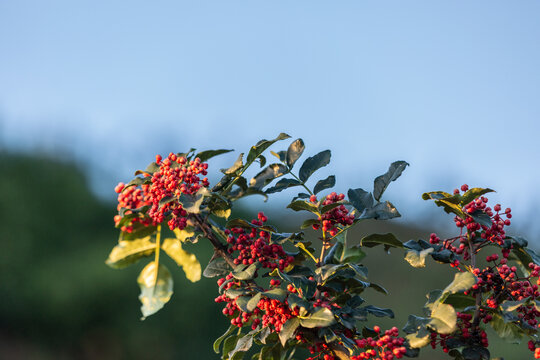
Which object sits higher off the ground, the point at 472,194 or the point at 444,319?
the point at 472,194

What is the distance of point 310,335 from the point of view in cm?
89

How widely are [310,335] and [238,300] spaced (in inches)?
5.2

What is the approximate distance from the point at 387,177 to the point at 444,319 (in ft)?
0.90

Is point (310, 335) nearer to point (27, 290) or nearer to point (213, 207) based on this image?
point (213, 207)

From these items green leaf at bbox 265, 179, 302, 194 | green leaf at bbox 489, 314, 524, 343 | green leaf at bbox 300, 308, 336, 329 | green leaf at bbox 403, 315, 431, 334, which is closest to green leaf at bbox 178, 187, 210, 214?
green leaf at bbox 265, 179, 302, 194

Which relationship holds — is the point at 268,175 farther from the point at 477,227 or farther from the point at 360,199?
the point at 477,227

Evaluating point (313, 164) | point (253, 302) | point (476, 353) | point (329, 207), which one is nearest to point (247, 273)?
point (253, 302)

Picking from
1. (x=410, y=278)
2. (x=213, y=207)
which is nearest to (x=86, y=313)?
(x=410, y=278)

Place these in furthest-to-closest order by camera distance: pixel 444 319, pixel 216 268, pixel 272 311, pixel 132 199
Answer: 1. pixel 132 199
2. pixel 216 268
3. pixel 272 311
4. pixel 444 319

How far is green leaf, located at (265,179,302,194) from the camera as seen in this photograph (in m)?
1.00

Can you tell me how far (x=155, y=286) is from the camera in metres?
1.17

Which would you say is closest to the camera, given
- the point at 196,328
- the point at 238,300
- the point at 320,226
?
the point at 238,300

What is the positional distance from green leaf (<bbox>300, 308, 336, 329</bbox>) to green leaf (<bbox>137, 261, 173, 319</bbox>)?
42cm

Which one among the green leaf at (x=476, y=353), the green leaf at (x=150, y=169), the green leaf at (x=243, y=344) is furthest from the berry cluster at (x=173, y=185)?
the green leaf at (x=476, y=353)
